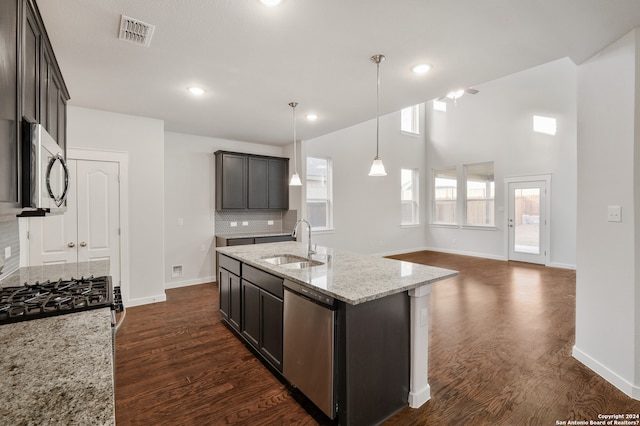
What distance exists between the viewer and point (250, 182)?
5.35m

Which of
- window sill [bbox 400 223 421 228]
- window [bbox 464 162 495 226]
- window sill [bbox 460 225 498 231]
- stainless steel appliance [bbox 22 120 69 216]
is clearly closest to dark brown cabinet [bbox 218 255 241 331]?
stainless steel appliance [bbox 22 120 69 216]

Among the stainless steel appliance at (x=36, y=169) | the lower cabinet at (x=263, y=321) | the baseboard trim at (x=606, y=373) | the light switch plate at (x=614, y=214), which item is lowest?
the baseboard trim at (x=606, y=373)

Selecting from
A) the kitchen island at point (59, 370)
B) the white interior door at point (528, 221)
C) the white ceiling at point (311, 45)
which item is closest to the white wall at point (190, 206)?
the white ceiling at point (311, 45)

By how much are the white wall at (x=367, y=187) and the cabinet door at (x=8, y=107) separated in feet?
15.1

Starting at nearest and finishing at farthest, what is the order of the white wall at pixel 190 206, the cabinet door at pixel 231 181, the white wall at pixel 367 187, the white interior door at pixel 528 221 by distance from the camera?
1. the white wall at pixel 190 206
2. the cabinet door at pixel 231 181
3. the white interior door at pixel 528 221
4. the white wall at pixel 367 187

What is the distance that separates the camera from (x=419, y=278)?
6.60 ft

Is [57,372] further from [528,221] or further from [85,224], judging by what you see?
[528,221]

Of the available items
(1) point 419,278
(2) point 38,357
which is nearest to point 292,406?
(1) point 419,278

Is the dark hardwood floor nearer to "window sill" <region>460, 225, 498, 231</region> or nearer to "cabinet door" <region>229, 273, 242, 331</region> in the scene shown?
"cabinet door" <region>229, 273, 242, 331</region>

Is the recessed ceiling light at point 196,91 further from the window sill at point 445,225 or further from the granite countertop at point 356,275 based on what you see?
the window sill at point 445,225

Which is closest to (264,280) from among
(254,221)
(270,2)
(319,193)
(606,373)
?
(270,2)

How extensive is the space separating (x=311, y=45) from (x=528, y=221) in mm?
6601

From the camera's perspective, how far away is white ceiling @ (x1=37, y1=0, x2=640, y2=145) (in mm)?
1865

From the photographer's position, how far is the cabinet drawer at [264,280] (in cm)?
229
